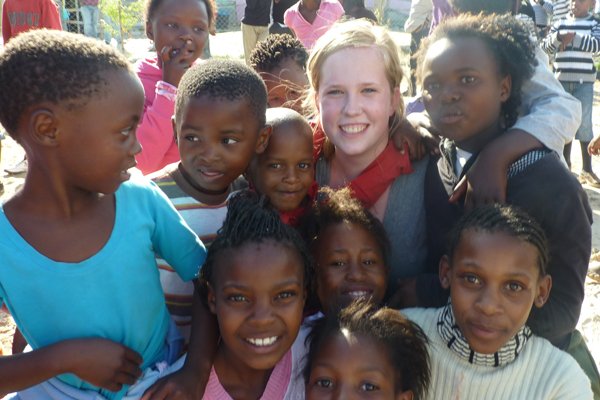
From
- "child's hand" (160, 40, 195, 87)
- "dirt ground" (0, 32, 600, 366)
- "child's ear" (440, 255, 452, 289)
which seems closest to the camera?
"child's ear" (440, 255, 452, 289)

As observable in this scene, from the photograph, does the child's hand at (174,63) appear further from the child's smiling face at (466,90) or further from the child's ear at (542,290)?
the child's ear at (542,290)

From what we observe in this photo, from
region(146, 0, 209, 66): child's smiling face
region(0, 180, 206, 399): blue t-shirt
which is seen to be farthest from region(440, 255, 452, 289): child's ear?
region(146, 0, 209, 66): child's smiling face

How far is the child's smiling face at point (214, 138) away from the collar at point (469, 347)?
39.0 inches

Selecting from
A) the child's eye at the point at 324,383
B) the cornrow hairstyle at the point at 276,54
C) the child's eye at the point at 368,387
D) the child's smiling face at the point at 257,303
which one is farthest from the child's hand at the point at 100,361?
the cornrow hairstyle at the point at 276,54

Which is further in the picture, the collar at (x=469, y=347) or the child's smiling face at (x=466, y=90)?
the child's smiling face at (x=466, y=90)

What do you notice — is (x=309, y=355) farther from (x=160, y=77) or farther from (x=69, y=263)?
(x=160, y=77)

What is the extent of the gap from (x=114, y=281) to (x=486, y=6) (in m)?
2.17

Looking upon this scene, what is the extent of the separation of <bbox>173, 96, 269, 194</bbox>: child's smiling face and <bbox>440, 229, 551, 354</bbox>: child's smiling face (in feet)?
3.03

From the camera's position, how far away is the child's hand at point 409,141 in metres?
2.16

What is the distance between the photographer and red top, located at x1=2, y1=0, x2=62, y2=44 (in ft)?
16.8

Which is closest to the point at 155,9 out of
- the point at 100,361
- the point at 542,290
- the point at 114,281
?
the point at 114,281

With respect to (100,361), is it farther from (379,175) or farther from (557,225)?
(557,225)

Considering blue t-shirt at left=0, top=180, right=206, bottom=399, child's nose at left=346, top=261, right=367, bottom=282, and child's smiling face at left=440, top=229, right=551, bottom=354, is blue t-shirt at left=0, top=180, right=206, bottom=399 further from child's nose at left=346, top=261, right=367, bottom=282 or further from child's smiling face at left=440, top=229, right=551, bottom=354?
child's smiling face at left=440, top=229, right=551, bottom=354

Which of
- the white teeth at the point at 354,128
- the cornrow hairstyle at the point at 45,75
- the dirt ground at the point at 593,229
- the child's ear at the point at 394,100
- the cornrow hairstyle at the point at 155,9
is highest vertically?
the cornrow hairstyle at the point at 155,9
